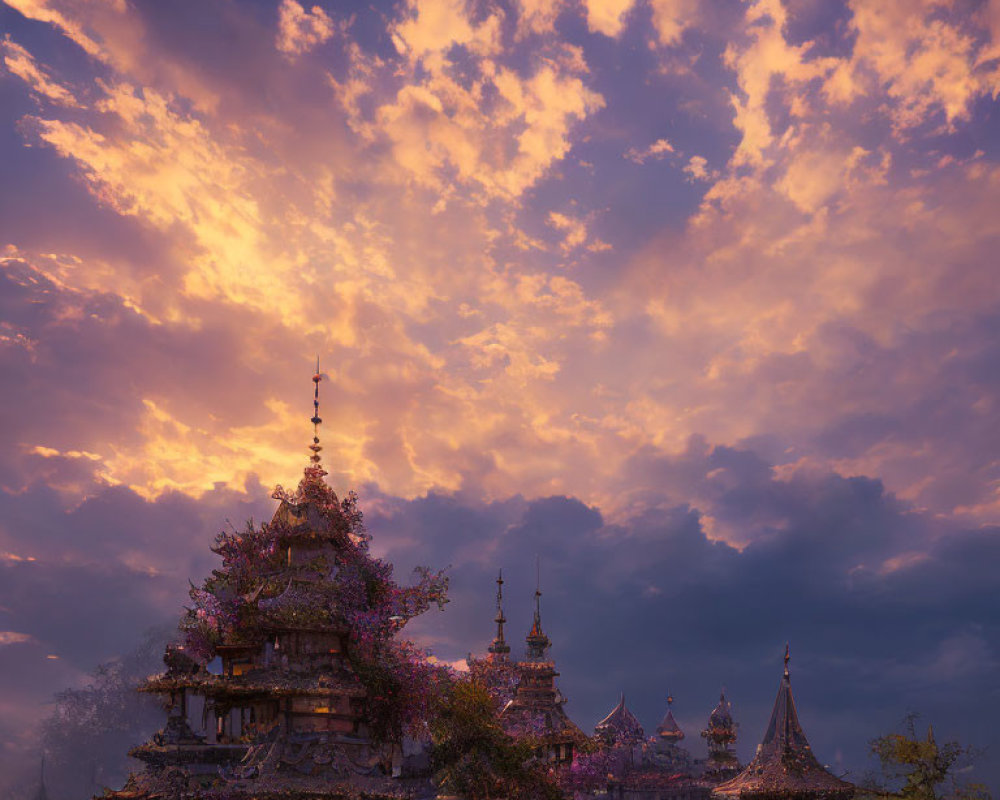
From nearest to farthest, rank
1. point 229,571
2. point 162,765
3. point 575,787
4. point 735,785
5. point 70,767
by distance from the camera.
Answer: point 162,765 < point 735,785 < point 229,571 < point 575,787 < point 70,767

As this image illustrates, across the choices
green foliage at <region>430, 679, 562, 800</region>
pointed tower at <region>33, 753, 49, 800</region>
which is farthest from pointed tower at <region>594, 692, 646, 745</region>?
pointed tower at <region>33, 753, 49, 800</region>

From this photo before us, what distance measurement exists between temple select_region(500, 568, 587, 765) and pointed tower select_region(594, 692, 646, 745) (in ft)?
43.9

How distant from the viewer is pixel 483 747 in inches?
1239

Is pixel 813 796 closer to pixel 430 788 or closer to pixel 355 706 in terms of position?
pixel 430 788

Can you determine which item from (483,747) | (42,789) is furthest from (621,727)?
(42,789)

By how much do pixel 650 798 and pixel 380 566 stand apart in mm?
27211

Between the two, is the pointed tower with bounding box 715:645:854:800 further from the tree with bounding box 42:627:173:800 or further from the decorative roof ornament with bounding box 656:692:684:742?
the tree with bounding box 42:627:173:800

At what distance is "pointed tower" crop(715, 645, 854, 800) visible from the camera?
28281 millimetres

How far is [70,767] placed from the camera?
88.4 meters

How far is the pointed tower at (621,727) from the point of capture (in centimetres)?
5638

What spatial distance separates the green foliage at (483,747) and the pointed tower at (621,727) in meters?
24.3

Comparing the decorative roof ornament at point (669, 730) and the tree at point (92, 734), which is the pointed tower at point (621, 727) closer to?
the decorative roof ornament at point (669, 730)

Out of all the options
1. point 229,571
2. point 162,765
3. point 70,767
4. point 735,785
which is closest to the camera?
point 162,765

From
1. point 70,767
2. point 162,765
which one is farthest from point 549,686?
point 70,767
